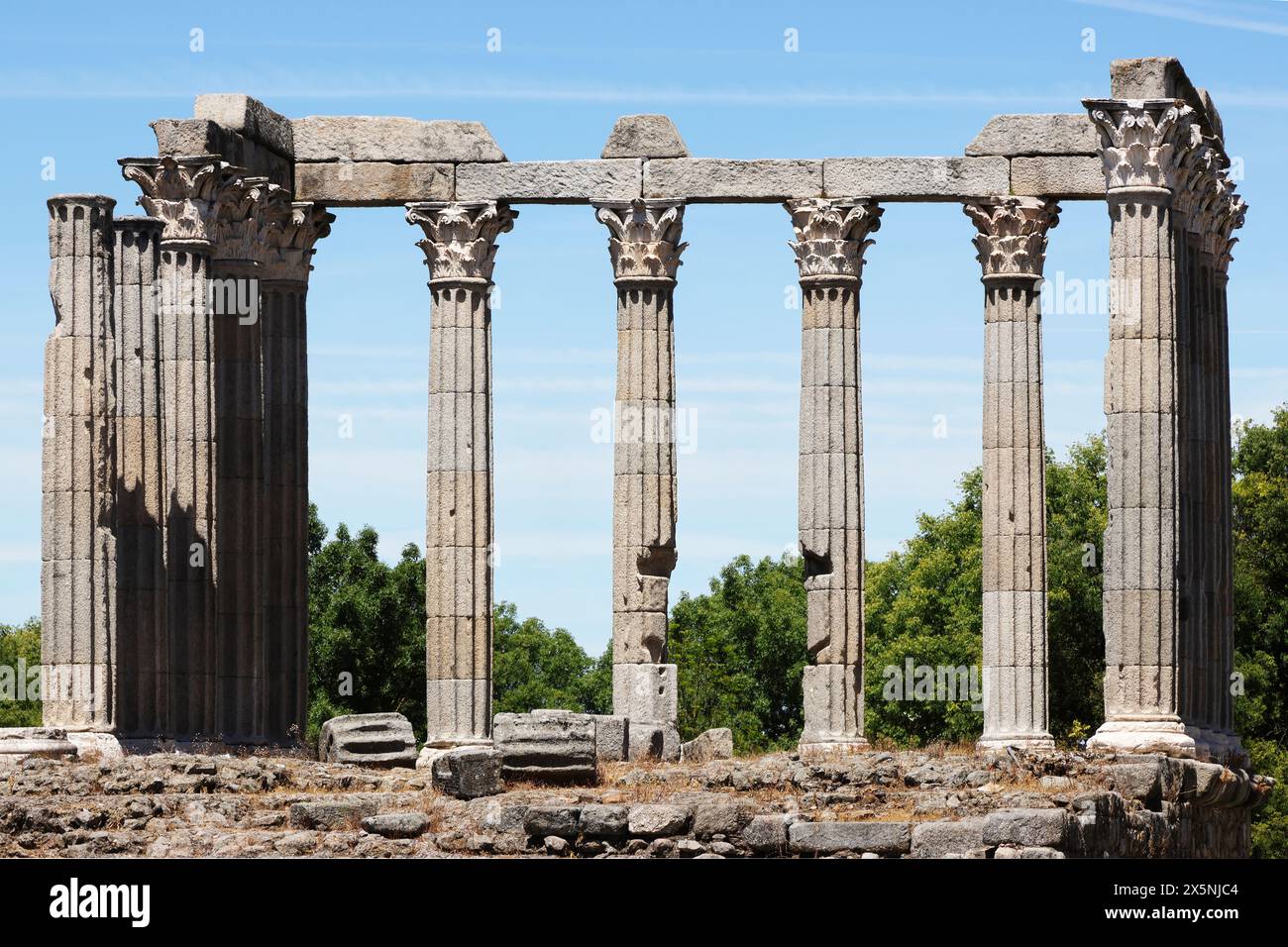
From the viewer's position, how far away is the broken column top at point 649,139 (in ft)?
185

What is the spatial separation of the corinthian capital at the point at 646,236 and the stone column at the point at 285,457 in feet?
18.4

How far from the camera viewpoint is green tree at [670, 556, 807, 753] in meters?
104

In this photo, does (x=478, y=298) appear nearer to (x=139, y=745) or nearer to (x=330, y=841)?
(x=139, y=745)

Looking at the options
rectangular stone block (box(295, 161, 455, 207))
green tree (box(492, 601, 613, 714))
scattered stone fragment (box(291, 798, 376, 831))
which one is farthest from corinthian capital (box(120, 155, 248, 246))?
green tree (box(492, 601, 613, 714))

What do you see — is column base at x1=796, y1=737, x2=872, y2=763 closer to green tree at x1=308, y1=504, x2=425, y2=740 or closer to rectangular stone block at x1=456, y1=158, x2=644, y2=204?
rectangular stone block at x1=456, y1=158, x2=644, y2=204

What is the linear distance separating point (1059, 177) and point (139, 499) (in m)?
17.4

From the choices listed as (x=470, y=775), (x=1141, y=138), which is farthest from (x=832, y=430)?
(x=470, y=775)

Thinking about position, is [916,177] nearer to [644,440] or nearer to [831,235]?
[831,235]

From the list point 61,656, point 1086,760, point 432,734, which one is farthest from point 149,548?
point 1086,760

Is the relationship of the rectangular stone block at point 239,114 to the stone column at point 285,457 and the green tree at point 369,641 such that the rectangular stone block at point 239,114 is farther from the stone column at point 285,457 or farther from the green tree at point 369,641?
the green tree at point 369,641

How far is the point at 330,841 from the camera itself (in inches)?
1590

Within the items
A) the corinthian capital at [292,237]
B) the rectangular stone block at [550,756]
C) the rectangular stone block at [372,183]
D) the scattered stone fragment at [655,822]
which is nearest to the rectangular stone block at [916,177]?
the rectangular stone block at [372,183]

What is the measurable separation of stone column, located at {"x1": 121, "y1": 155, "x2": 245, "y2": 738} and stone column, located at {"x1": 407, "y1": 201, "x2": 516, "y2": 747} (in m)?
4.26
